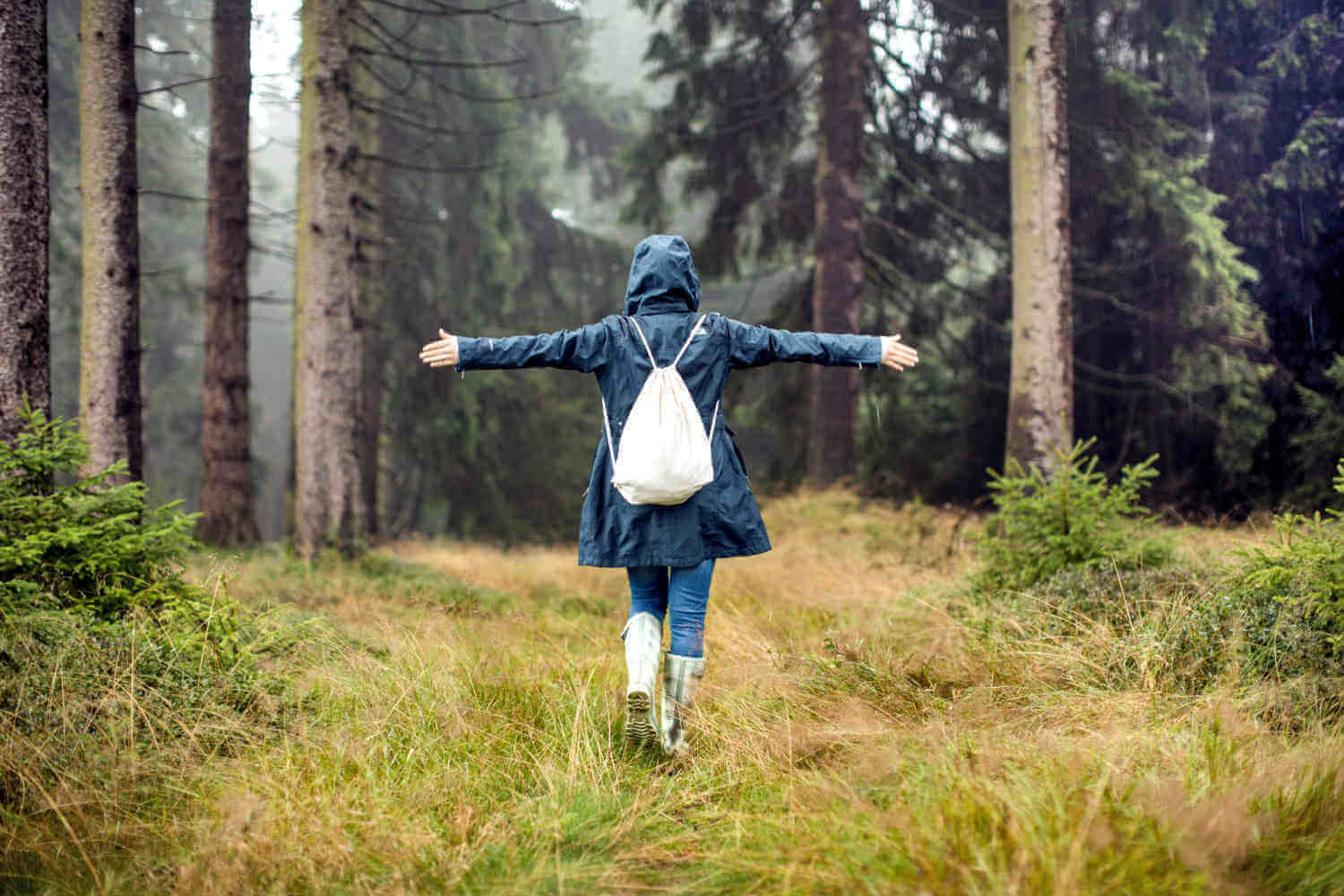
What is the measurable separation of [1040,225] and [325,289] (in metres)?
6.18

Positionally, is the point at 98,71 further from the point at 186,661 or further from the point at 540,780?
the point at 540,780

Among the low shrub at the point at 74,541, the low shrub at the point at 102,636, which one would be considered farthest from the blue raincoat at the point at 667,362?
the low shrub at the point at 74,541

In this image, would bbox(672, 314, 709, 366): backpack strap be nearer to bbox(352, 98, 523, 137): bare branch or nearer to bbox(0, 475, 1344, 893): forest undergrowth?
bbox(0, 475, 1344, 893): forest undergrowth

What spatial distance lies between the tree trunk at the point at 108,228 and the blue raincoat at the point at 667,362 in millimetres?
3719

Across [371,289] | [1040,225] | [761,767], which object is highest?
[1040,225]

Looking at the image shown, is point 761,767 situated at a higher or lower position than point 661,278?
lower

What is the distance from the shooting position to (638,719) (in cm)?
352

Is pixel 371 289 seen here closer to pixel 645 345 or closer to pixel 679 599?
pixel 645 345

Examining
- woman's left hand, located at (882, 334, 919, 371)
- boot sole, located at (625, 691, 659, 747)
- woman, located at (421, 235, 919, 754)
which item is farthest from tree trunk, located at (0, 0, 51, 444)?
woman's left hand, located at (882, 334, 919, 371)

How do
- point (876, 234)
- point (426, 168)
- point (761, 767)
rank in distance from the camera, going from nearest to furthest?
point (761, 767)
point (426, 168)
point (876, 234)

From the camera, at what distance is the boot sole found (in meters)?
3.51

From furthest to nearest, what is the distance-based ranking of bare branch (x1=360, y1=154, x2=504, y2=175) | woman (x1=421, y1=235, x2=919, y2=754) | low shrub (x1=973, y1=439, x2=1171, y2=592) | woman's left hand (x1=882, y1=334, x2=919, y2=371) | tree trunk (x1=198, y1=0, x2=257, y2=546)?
tree trunk (x1=198, y1=0, x2=257, y2=546)
bare branch (x1=360, y1=154, x2=504, y2=175)
low shrub (x1=973, y1=439, x2=1171, y2=592)
woman's left hand (x1=882, y1=334, x2=919, y2=371)
woman (x1=421, y1=235, x2=919, y2=754)

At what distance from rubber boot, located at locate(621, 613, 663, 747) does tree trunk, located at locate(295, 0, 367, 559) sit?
5313mm

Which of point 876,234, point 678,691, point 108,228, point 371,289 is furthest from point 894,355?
point 876,234
